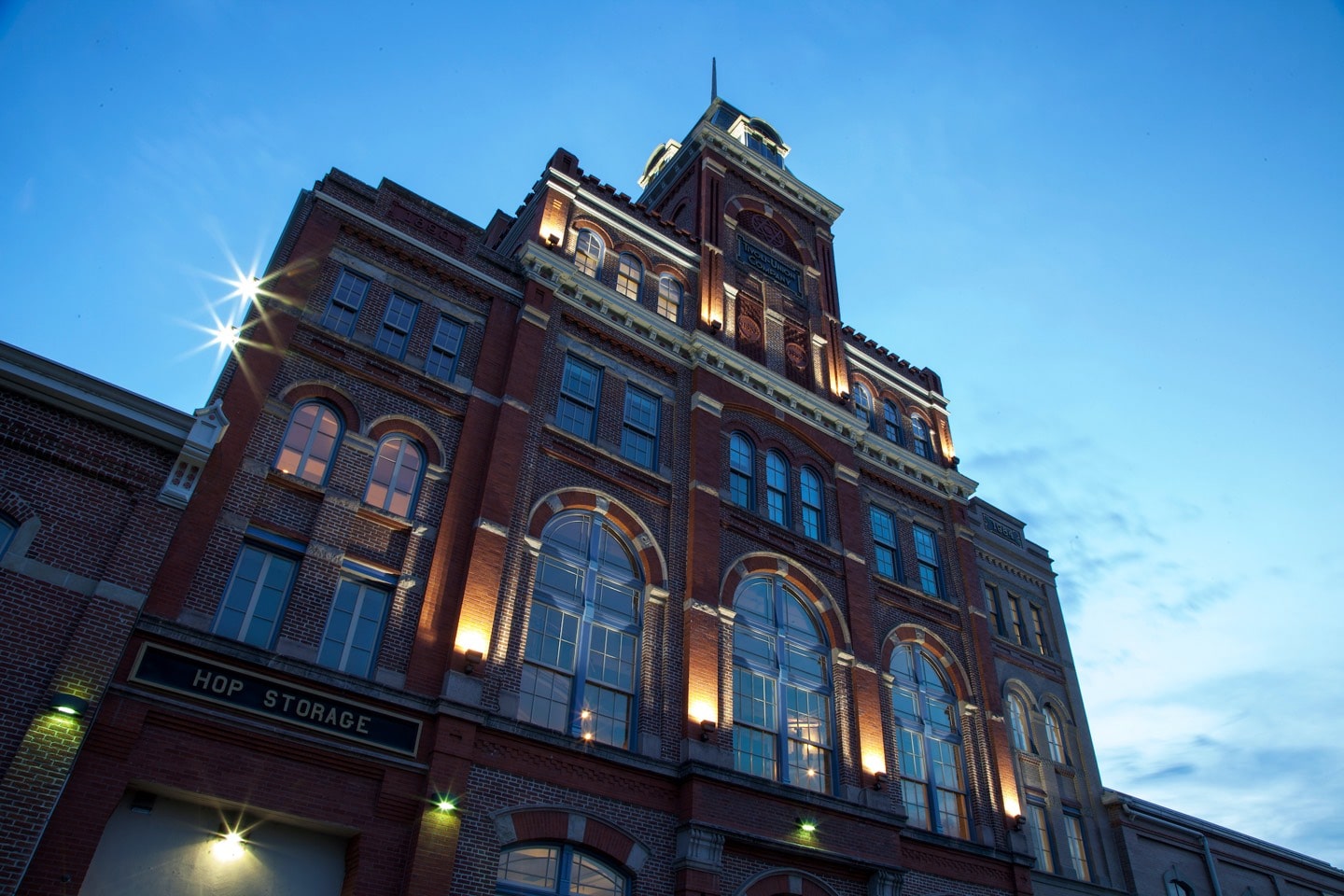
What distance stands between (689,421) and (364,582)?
31.3 feet

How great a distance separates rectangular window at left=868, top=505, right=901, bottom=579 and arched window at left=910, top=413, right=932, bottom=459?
3.68 metres

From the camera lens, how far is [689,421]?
23.1 m

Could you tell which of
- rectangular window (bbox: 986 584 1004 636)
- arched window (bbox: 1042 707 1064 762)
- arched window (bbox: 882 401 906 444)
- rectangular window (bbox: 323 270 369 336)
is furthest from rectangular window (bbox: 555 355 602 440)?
arched window (bbox: 1042 707 1064 762)

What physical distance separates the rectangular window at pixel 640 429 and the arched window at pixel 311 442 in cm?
674

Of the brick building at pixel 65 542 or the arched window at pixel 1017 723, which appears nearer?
the brick building at pixel 65 542

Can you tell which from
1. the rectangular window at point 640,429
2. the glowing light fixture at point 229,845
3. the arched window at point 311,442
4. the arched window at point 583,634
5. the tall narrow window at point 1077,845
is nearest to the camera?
the glowing light fixture at point 229,845

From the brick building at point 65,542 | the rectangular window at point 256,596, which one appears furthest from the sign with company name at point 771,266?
the brick building at point 65,542

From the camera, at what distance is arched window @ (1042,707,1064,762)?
28.0 meters

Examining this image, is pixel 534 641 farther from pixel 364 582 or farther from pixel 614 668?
pixel 364 582

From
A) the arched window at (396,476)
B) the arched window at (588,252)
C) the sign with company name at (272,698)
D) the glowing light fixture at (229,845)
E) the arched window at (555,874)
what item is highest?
the arched window at (588,252)

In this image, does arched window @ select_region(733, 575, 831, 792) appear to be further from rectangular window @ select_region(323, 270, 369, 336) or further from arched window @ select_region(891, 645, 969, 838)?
rectangular window @ select_region(323, 270, 369, 336)

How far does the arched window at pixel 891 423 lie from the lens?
29.4 m

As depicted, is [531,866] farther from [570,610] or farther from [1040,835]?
[1040,835]

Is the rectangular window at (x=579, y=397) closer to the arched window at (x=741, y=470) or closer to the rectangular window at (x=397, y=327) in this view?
the rectangular window at (x=397, y=327)
